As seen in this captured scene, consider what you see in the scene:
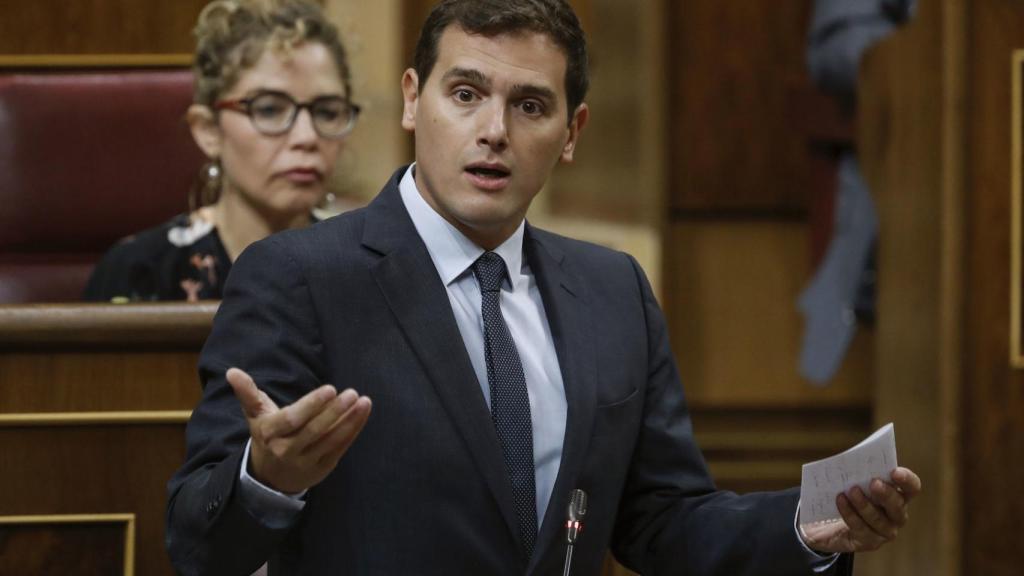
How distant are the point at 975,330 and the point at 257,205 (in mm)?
1355

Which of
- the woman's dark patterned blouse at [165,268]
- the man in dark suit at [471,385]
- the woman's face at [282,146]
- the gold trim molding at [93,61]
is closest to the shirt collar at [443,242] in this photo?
the man in dark suit at [471,385]

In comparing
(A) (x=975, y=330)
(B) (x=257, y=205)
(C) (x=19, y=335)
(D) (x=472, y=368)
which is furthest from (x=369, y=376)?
(A) (x=975, y=330)

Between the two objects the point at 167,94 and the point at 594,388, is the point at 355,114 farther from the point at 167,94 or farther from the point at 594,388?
the point at 594,388

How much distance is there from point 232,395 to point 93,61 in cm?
191

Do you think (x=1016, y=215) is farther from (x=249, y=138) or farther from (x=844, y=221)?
(x=249, y=138)

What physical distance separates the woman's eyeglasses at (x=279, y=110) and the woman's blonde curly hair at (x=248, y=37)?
0.07 m

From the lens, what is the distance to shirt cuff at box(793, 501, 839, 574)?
1.66m

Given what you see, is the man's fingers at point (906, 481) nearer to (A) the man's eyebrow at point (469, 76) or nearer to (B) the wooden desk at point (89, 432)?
(A) the man's eyebrow at point (469, 76)

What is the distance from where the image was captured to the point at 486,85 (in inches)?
66.2

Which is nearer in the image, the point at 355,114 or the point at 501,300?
the point at 501,300

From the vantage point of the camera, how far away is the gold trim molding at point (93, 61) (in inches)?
127

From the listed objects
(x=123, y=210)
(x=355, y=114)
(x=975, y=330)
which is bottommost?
(x=975, y=330)

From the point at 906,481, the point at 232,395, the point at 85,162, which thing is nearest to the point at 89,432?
the point at 232,395

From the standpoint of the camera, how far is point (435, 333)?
160 cm
